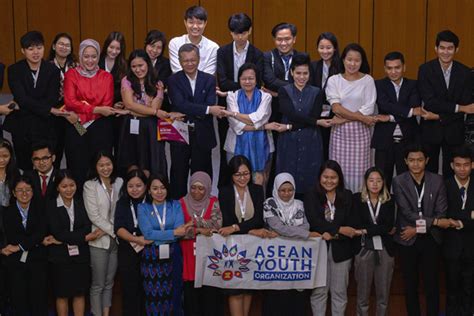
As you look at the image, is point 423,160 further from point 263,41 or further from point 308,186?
point 263,41

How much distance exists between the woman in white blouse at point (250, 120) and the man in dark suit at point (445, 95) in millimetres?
1245

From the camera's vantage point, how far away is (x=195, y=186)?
619 centimetres

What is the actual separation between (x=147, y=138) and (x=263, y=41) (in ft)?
12.6

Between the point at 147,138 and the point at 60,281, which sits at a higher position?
the point at 147,138

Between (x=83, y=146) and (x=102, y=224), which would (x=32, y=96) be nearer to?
(x=83, y=146)

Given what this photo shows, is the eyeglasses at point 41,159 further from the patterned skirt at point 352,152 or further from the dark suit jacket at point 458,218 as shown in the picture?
the dark suit jacket at point 458,218

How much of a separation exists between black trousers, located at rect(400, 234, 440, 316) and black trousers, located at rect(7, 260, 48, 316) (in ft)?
9.11

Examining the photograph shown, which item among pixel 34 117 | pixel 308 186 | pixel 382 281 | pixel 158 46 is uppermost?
pixel 158 46

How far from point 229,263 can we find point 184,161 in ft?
3.27

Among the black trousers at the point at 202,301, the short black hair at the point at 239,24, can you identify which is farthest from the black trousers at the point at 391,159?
the black trousers at the point at 202,301

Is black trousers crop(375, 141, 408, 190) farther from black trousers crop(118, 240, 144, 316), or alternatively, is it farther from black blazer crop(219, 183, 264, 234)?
black trousers crop(118, 240, 144, 316)

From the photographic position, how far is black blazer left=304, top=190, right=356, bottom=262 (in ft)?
20.3

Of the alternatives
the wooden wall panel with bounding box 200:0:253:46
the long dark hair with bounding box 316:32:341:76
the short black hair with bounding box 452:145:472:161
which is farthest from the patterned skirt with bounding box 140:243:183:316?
the wooden wall panel with bounding box 200:0:253:46

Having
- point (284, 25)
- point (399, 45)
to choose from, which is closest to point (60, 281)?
point (284, 25)
